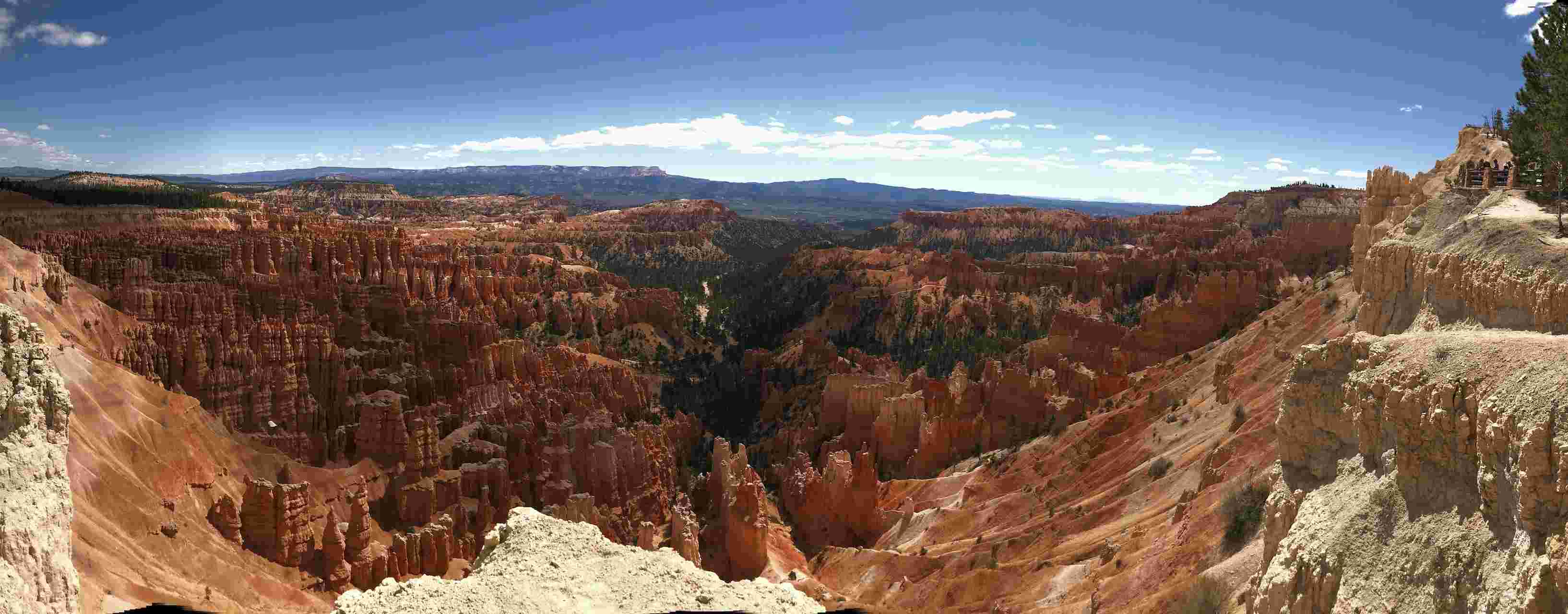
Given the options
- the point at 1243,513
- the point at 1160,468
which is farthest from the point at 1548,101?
the point at 1243,513

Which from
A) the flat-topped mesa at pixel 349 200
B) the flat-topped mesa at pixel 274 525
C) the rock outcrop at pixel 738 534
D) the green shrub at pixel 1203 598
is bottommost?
the rock outcrop at pixel 738 534

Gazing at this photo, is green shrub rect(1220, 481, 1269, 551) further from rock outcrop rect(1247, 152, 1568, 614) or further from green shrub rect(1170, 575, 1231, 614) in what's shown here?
rock outcrop rect(1247, 152, 1568, 614)

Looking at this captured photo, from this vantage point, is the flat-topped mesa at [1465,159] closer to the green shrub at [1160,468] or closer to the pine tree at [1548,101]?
the pine tree at [1548,101]

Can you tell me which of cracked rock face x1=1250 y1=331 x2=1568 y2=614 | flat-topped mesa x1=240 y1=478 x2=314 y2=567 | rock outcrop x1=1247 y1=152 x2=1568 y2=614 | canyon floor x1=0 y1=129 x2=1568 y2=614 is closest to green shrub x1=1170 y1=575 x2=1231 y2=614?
canyon floor x1=0 y1=129 x2=1568 y2=614

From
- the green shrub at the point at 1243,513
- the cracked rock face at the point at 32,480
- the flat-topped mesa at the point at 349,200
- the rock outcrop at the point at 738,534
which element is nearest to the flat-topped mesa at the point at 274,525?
the cracked rock face at the point at 32,480

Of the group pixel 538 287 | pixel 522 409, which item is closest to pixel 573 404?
pixel 522 409

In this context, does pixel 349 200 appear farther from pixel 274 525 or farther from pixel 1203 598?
pixel 1203 598

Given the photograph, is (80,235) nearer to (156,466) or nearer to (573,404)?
(573,404)
